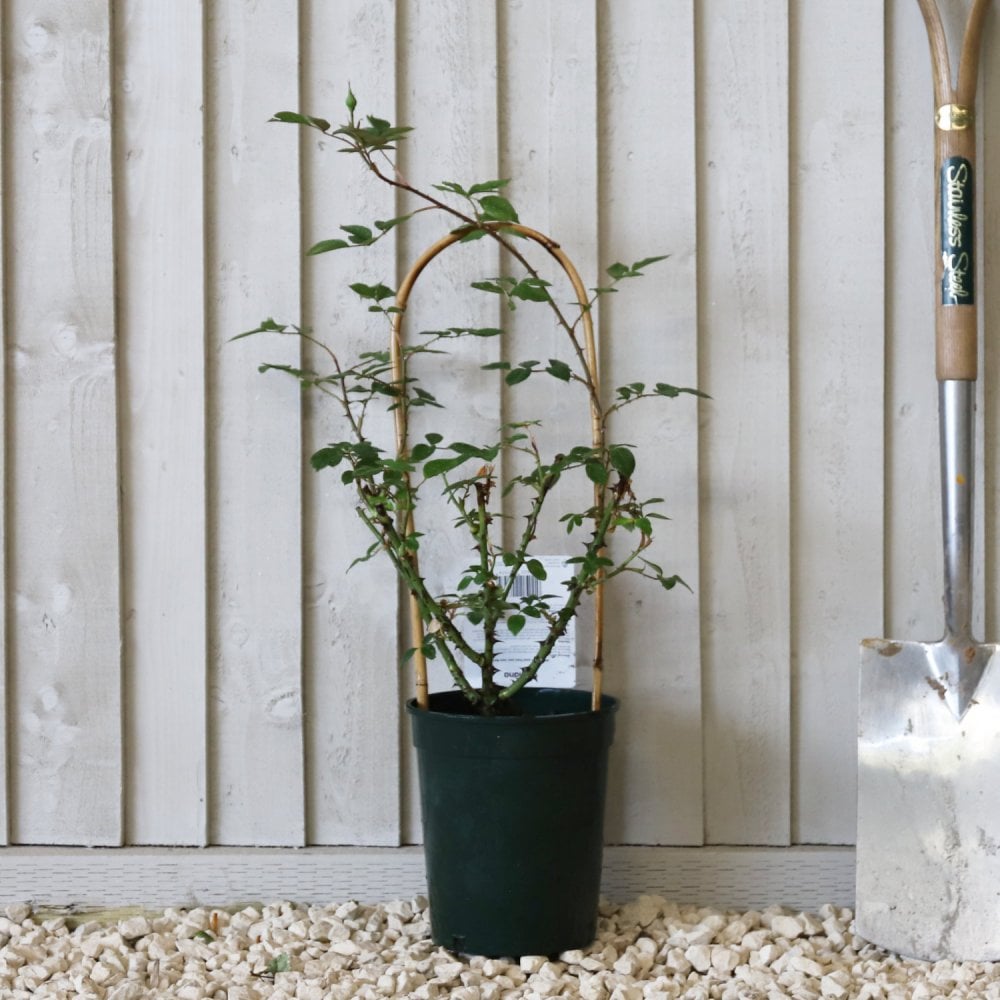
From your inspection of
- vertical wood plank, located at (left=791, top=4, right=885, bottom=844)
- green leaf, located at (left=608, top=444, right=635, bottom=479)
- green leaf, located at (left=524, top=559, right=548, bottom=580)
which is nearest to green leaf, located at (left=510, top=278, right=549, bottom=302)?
green leaf, located at (left=608, top=444, right=635, bottom=479)

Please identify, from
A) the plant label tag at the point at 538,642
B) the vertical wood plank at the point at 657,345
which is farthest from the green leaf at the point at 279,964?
the vertical wood plank at the point at 657,345

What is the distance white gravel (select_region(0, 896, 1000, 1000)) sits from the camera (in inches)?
58.1

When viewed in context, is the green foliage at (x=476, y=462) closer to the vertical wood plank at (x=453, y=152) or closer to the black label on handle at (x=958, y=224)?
the vertical wood plank at (x=453, y=152)

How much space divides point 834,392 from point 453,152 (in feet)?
2.28

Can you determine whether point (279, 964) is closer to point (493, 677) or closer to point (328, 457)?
point (493, 677)

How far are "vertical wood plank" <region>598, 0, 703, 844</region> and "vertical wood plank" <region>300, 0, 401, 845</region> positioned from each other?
1.14 ft

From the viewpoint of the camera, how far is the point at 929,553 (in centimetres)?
175

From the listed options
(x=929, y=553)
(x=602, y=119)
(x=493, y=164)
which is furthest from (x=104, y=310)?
(x=929, y=553)

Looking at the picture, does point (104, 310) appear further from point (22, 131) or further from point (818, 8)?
point (818, 8)

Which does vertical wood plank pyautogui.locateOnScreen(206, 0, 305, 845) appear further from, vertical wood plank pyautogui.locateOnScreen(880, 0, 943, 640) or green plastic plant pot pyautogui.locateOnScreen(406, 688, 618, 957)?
vertical wood plank pyautogui.locateOnScreen(880, 0, 943, 640)

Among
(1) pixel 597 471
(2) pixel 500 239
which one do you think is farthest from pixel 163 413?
(1) pixel 597 471

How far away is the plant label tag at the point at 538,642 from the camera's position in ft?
5.66

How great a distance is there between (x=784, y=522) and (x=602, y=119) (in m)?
0.68

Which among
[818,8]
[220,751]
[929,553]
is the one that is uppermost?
[818,8]
